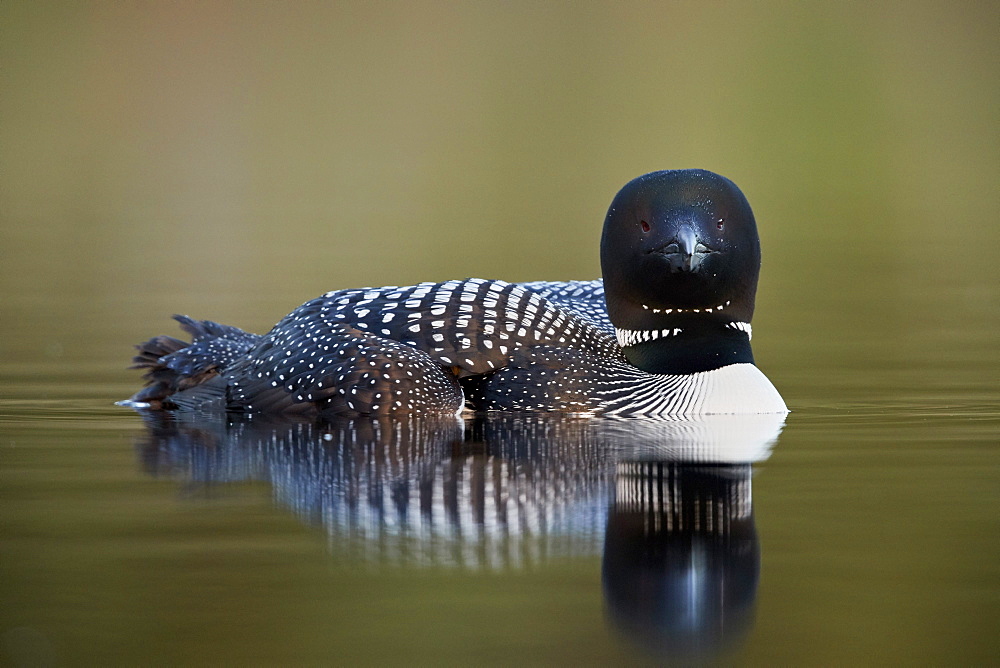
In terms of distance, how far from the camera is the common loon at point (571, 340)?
5902 mm

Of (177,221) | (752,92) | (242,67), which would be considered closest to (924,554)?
(177,221)

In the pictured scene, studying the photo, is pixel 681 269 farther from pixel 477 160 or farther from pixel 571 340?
pixel 477 160

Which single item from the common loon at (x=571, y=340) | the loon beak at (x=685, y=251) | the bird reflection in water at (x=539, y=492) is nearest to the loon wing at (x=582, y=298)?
the common loon at (x=571, y=340)

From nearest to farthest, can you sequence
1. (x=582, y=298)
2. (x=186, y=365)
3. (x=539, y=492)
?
(x=539, y=492), (x=186, y=365), (x=582, y=298)

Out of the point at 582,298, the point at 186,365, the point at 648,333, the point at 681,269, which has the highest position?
the point at 681,269

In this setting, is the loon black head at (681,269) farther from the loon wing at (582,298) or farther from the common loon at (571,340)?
the loon wing at (582,298)

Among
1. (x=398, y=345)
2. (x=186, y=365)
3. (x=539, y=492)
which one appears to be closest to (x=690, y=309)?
(x=398, y=345)

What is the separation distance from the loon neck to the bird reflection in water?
0.26 meters

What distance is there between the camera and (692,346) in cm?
615

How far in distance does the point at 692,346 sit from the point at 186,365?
79.0 inches

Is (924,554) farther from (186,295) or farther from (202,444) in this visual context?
(186,295)

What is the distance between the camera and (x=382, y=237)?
16.2 meters

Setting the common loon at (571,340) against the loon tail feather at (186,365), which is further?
the loon tail feather at (186,365)

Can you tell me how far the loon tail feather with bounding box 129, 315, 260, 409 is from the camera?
21.5ft
